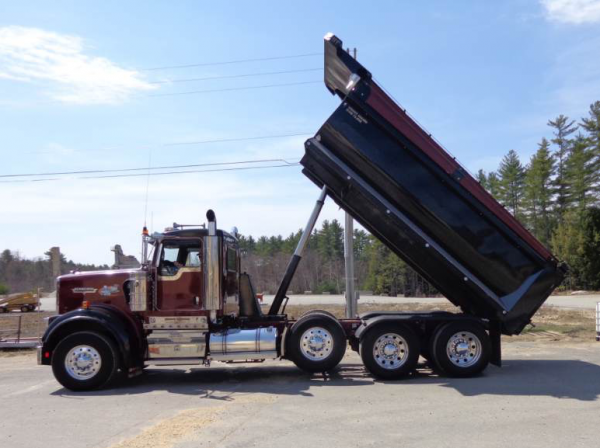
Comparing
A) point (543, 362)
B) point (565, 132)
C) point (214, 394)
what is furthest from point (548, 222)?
point (214, 394)

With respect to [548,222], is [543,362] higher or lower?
lower

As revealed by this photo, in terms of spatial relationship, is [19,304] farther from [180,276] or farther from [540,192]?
[540,192]

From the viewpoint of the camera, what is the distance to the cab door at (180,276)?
9547 millimetres

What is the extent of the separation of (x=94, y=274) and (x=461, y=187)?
646cm

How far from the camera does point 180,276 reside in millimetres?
9625

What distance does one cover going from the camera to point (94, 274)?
9.70m

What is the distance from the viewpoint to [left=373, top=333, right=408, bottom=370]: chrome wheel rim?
376 inches

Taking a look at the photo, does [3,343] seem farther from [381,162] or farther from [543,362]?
[543,362]

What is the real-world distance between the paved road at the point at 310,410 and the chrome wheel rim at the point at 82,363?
1.18 feet

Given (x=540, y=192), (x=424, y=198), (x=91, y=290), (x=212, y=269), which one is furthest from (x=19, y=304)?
(x=540, y=192)

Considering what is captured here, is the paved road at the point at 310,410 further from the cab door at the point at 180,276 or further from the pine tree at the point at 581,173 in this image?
the pine tree at the point at 581,173

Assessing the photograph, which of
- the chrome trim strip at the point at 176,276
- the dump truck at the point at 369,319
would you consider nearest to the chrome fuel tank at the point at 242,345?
the dump truck at the point at 369,319

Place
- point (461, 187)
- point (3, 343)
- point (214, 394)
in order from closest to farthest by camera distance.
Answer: point (214, 394)
point (461, 187)
point (3, 343)

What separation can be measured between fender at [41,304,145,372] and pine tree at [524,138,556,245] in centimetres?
5663
